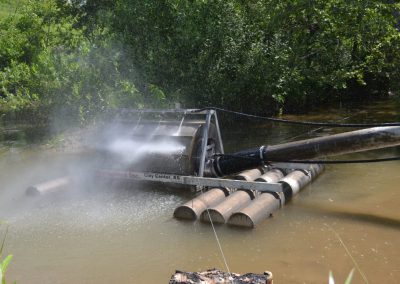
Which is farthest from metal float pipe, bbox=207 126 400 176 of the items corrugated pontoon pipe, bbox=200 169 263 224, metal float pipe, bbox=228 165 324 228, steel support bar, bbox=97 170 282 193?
corrugated pontoon pipe, bbox=200 169 263 224

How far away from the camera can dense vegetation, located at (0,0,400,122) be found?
46.4 feet

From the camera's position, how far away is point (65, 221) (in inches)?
309

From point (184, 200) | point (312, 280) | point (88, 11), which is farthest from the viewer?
point (88, 11)

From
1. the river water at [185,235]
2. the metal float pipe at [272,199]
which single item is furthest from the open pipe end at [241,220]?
the river water at [185,235]

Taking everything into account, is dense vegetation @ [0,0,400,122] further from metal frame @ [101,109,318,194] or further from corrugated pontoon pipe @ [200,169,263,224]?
corrugated pontoon pipe @ [200,169,263,224]

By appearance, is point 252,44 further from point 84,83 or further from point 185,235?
point 185,235

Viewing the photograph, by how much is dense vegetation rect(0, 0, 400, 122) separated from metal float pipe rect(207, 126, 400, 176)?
480 cm

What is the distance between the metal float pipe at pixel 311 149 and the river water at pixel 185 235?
82cm

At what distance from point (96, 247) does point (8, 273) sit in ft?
3.79

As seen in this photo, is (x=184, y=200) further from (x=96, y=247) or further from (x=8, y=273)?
(x=8, y=273)

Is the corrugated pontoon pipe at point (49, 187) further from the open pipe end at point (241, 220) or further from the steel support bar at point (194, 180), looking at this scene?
the open pipe end at point (241, 220)

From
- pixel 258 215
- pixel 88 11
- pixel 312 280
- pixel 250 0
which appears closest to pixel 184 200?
pixel 258 215

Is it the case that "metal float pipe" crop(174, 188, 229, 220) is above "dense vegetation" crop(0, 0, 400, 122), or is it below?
below

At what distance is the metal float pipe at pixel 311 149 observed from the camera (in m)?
7.23
